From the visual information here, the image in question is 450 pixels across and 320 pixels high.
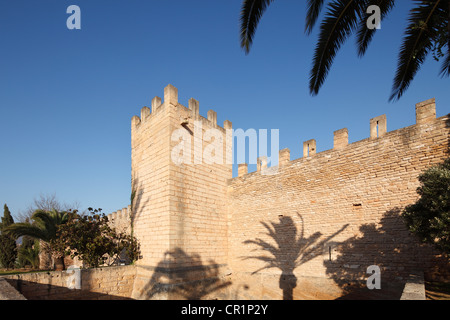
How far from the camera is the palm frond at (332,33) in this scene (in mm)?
5371

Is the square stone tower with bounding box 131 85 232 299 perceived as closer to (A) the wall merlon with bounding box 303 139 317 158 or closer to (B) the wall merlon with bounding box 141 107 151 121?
(B) the wall merlon with bounding box 141 107 151 121

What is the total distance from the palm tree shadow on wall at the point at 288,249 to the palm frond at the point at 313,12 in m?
5.66

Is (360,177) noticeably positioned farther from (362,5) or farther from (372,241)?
(362,5)

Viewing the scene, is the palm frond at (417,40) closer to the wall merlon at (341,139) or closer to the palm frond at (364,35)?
the palm frond at (364,35)

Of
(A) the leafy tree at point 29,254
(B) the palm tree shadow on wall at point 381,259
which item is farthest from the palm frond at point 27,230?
(B) the palm tree shadow on wall at point 381,259

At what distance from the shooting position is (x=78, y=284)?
8812mm

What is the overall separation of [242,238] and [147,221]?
3.64 meters

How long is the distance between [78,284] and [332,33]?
963 centimetres

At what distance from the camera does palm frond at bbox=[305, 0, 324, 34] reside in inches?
218

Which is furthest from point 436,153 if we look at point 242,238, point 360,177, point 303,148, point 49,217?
point 49,217

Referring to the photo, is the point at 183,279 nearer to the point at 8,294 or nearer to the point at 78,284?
the point at 78,284

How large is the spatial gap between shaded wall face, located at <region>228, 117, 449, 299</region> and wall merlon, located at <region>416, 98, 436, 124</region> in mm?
112

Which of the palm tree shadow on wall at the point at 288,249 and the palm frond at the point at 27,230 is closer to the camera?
the palm tree shadow on wall at the point at 288,249

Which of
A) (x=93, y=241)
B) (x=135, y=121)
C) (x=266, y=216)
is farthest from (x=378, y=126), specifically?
(x=93, y=241)
